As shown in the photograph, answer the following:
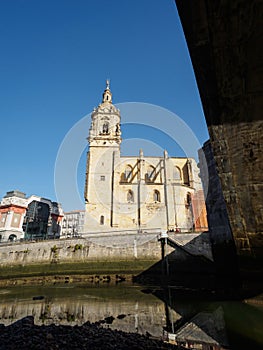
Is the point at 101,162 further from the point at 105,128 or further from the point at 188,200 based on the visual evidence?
the point at 188,200

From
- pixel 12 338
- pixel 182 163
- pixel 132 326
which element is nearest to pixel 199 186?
pixel 182 163

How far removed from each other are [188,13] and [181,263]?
15800 mm

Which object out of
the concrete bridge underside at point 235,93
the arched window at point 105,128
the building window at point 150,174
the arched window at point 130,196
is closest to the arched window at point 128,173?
the building window at point 150,174

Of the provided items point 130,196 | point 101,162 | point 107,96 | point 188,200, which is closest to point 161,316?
point 130,196

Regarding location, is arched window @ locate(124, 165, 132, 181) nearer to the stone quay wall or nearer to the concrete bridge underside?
the stone quay wall

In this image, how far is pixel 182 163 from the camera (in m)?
34.8

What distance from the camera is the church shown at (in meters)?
27.6

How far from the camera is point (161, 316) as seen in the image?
7082 mm

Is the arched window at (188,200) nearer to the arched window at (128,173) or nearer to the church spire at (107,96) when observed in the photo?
the arched window at (128,173)

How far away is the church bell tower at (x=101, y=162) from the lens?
27766 mm

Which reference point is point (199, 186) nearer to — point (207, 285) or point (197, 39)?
point (207, 285)

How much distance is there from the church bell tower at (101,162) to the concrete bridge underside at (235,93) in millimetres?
23458

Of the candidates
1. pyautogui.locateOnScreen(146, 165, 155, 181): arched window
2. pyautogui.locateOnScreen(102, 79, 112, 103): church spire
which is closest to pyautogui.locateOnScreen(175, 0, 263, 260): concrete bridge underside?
pyautogui.locateOnScreen(146, 165, 155, 181): arched window

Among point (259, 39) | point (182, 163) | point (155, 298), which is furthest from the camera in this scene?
point (182, 163)
